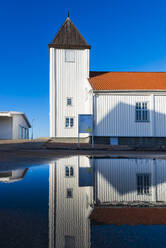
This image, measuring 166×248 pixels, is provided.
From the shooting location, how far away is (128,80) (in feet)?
77.2

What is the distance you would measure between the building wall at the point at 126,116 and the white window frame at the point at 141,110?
0.67 ft

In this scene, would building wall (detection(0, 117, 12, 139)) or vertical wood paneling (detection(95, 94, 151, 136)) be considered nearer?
vertical wood paneling (detection(95, 94, 151, 136))

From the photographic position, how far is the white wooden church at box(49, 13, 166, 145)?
20.5 m

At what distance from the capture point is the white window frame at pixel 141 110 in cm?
2077

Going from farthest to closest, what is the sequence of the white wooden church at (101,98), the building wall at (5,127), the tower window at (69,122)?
1. the building wall at (5,127)
2. the tower window at (69,122)
3. the white wooden church at (101,98)

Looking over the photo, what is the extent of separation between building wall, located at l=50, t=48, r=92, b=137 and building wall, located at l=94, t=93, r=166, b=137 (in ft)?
14.9

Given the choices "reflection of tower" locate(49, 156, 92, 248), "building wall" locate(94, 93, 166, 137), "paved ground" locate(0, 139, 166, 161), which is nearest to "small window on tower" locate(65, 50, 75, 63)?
"building wall" locate(94, 93, 166, 137)

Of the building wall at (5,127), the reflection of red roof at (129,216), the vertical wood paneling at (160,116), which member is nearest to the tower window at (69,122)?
the vertical wood paneling at (160,116)

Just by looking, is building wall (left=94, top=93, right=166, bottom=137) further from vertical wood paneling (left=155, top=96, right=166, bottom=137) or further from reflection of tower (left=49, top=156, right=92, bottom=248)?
reflection of tower (left=49, top=156, right=92, bottom=248)

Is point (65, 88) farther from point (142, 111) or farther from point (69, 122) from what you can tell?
point (142, 111)

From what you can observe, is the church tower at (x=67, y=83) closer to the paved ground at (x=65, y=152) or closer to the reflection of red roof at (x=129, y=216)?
the paved ground at (x=65, y=152)

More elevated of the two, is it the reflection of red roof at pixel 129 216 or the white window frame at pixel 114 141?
the reflection of red roof at pixel 129 216

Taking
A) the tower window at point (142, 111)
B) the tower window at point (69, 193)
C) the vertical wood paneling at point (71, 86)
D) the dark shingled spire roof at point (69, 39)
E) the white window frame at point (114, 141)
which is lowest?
the white window frame at point (114, 141)

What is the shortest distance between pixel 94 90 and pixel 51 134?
714 centimetres
